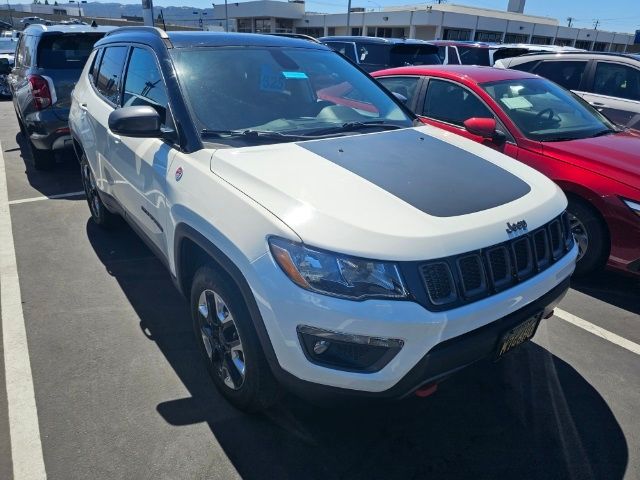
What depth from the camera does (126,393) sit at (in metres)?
2.62

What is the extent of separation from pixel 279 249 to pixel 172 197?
0.96m

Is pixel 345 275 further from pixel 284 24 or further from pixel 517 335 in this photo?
pixel 284 24

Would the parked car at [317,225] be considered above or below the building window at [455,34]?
below

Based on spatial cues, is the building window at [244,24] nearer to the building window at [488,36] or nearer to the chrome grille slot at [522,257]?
the building window at [488,36]

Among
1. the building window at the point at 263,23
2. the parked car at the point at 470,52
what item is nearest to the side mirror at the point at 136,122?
the parked car at the point at 470,52

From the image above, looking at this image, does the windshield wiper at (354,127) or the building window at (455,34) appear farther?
the building window at (455,34)

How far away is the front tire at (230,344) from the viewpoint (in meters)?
2.17

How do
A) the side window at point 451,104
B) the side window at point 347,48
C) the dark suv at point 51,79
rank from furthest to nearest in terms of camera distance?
the side window at point 347,48 < the dark suv at point 51,79 < the side window at point 451,104

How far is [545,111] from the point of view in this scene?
455 centimetres

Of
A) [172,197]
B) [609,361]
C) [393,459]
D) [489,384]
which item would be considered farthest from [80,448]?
[609,361]

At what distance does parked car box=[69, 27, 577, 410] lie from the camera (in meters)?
1.85

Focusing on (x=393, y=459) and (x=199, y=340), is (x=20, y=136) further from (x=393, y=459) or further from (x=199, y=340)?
(x=393, y=459)

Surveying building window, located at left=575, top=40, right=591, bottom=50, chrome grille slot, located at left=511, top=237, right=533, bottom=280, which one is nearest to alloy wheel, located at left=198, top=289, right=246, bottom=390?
chrome grille slot, located at left=511, top=237, right=533, bottom=280

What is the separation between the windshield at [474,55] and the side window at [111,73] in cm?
961
